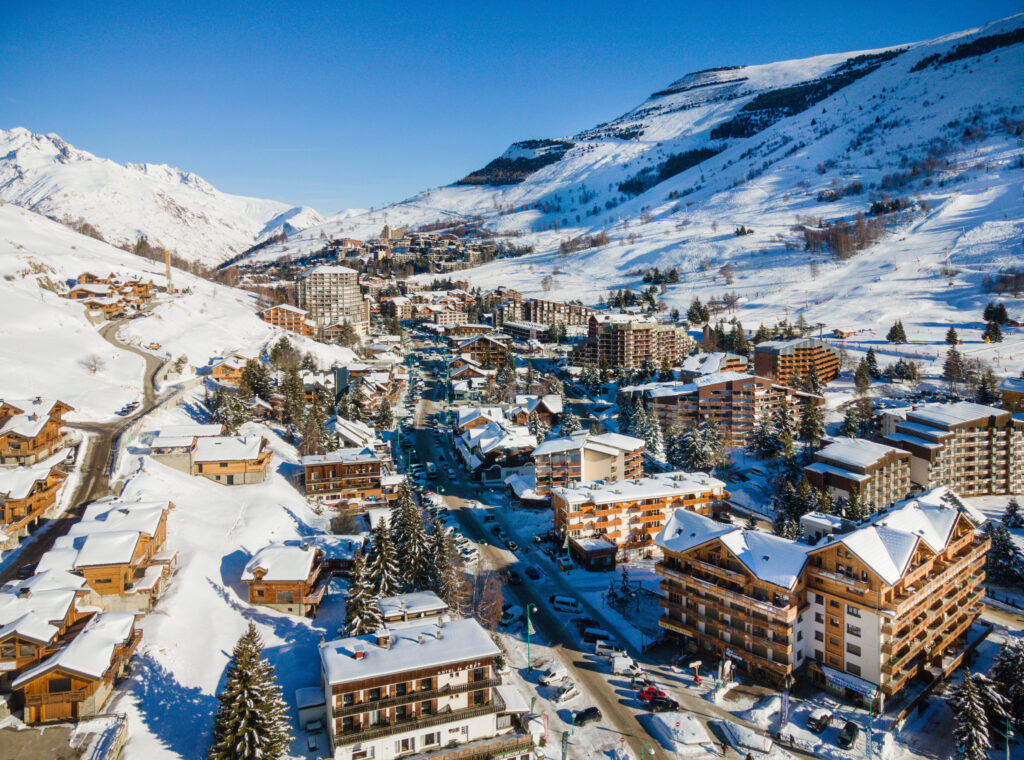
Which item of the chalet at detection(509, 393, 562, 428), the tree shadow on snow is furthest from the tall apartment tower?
the tree shadow on snow

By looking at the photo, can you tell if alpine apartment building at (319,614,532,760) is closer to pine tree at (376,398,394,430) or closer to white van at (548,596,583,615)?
white van at (548,596,583,615)

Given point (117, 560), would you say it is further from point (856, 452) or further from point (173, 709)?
point (856, 452)

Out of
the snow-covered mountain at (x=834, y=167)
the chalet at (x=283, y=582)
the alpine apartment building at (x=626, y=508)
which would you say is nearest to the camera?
the chalet at (x=283, y=582)

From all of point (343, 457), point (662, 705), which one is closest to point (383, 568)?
point (662, 705)

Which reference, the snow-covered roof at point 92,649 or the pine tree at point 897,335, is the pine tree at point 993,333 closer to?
the pine tree at point 897,335

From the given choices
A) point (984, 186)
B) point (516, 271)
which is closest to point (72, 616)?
point (516, 271)

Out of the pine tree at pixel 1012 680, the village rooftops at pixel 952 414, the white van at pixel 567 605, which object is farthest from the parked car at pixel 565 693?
the village rooftops at pixel 952 414
